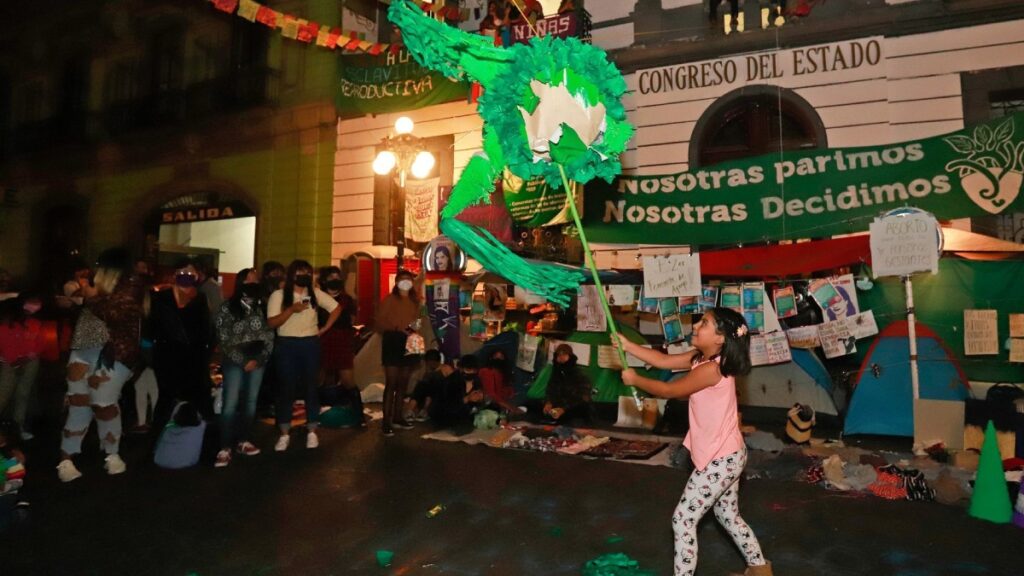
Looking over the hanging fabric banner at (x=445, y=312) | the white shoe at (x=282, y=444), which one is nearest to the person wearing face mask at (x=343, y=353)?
the white shoe at (x=282, y=444)

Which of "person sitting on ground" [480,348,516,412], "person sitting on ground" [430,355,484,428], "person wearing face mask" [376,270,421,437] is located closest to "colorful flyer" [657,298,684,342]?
"person sitting on ground" [480,348,516,412]

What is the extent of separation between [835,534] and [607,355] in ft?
14.5

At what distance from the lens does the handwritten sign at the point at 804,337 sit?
7406 mm

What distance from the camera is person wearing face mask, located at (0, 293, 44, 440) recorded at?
639cm

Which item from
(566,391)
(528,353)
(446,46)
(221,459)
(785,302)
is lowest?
(221,459)

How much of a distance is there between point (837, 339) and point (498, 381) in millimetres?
4285

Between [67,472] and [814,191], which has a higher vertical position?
[814,191]

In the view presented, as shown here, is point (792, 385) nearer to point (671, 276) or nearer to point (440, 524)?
point (671, 276)

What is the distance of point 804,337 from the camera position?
24.5 feet

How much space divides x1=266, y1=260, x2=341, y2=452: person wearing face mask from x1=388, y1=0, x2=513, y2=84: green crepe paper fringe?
3.24 m

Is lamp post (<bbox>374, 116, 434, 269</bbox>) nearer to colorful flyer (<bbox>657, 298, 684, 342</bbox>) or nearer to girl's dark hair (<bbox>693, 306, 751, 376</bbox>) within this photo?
colorful flyer (<bbox>657, 298, 684, 342</bbox>)

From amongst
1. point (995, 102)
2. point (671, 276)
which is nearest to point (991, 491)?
point (671, 276)

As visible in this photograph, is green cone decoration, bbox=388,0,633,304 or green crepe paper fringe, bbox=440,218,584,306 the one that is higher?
green cone decoration, bbox=388,0,633,304

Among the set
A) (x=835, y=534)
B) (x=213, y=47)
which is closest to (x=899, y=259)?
(x=835, y=534)
